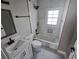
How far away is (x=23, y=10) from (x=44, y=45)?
5.64ft

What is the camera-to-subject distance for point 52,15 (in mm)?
3215

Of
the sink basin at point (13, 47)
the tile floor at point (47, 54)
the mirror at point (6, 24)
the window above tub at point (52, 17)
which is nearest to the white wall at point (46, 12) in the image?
the window above tub at point (52, 17)

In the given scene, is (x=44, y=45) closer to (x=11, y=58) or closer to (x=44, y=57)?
(x=44, y=57)

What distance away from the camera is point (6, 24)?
1.61m

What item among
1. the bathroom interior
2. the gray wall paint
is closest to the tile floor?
the bathroom interior

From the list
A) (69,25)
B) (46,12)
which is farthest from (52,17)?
(69,25)

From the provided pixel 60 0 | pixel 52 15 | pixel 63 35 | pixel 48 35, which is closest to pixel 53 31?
pixel 48 35

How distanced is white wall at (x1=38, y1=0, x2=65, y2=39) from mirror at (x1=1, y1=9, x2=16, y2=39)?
1873 millimetres

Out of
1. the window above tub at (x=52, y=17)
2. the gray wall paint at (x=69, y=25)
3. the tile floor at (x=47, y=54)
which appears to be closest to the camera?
the gray wall paint at (x=69, y=25)

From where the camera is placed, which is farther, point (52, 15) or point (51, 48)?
point (52, 15)

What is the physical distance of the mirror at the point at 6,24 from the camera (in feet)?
4.92

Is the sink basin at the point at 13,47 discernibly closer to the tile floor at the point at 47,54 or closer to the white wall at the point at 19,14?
the white wall at the point at 19,14

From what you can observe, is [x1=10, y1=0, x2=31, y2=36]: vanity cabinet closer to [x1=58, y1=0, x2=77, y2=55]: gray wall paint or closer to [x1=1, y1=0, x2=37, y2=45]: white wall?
[x1=1, y1=0, x2=37, y2=45]: white wall

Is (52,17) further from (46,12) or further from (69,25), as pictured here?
(69,25)
